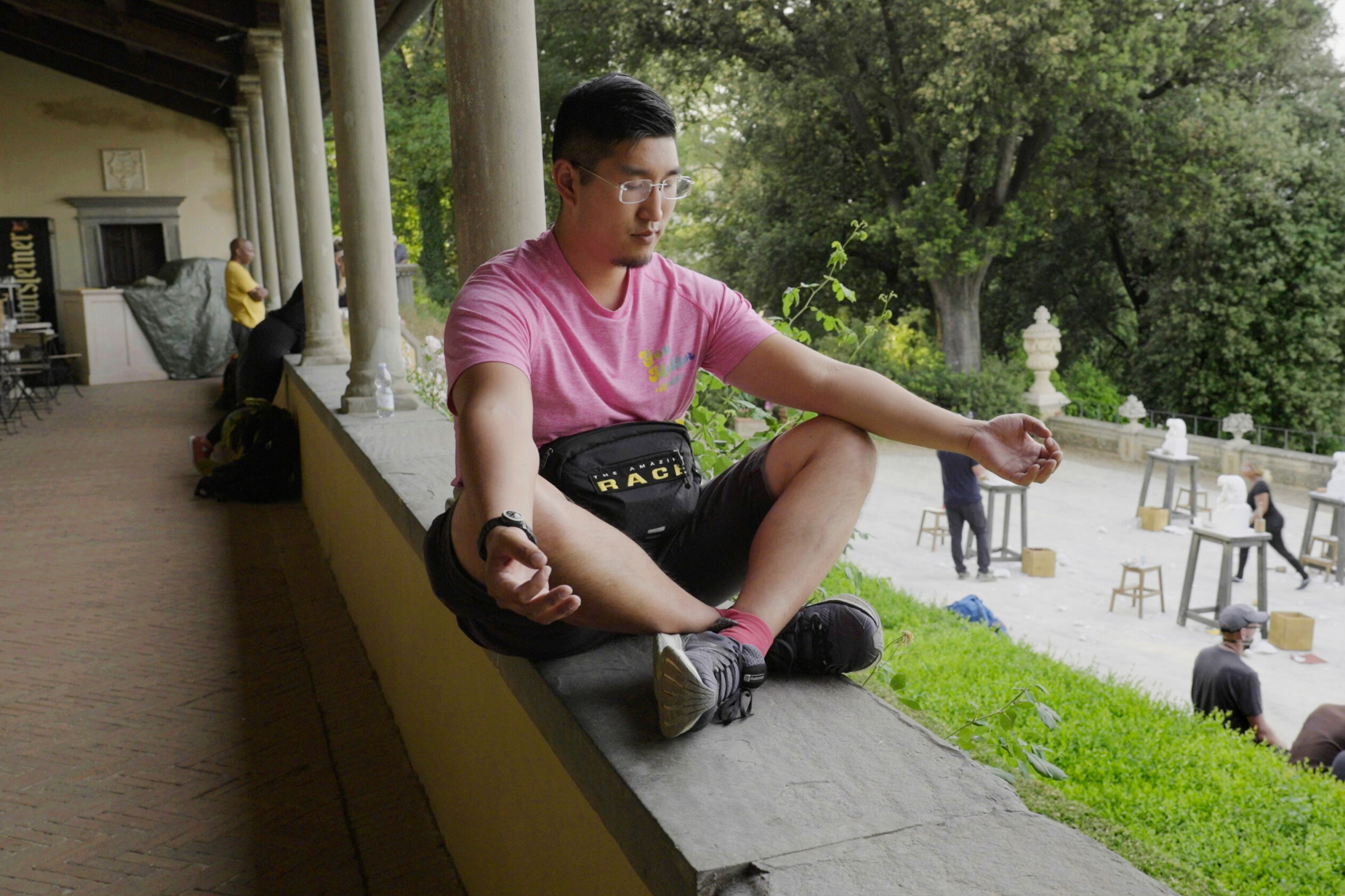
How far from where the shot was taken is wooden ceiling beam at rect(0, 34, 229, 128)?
1572 centimetres

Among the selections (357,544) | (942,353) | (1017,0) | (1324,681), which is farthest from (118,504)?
(942,353)

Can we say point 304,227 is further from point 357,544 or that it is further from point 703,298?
point 703,298

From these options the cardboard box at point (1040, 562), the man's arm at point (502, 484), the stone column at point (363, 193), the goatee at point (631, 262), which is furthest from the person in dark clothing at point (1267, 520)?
the man's arm at point (502, 484)

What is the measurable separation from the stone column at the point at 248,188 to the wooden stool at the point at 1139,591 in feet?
34.8

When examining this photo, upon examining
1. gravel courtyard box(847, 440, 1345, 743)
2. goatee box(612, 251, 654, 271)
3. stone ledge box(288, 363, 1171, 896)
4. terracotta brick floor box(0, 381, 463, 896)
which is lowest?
gravel courtyard box(847, 440, 1345, 743)

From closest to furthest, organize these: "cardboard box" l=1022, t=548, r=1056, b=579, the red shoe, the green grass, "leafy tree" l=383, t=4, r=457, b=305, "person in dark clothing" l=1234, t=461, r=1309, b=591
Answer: the green grass < the red shoe < "person in dark clothing" l=1234, t=461, r=1309, b=591 < "cardboard box" l=1022, t=548, r=1056, b=579 < "leafy tree" l=383, t=4, r=457, b=305

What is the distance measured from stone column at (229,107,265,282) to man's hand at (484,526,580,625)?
13.7 meters

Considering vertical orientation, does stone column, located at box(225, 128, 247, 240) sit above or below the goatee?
above

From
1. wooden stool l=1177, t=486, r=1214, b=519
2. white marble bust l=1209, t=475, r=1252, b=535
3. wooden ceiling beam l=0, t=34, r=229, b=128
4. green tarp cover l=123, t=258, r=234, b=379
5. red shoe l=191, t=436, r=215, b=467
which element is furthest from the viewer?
wooden ceiling beam l=0, t=34, r=229, b=128

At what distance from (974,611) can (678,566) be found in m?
7.13

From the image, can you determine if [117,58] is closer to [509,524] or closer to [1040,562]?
[1040,562]

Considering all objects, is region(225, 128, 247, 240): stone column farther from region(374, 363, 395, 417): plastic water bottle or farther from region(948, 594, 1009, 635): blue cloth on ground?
region(374, 363, 395, 417): plastic water bottle

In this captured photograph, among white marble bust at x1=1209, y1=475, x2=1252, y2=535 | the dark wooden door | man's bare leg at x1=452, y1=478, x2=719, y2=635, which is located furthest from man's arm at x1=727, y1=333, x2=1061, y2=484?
the dark wooden door

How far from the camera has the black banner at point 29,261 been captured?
53.3 feet
